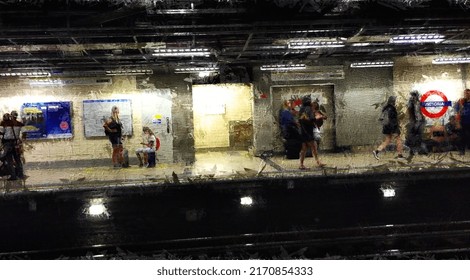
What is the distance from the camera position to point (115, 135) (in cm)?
614

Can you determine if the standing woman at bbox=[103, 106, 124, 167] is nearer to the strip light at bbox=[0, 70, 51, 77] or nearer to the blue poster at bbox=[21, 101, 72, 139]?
the blue poster at bbox=[21, 101, 72, 139]

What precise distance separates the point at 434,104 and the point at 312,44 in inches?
96.1

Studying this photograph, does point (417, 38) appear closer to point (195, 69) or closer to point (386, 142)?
point (386, 142)

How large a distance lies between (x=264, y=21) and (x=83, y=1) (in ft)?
5.98

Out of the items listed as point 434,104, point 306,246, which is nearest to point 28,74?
point 306,246

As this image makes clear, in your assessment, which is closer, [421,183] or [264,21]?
[264,21]

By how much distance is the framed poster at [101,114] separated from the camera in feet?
19.0

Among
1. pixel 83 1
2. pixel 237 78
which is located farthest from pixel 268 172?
pixel 83 1

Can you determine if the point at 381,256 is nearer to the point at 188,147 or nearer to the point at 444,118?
the point at 444,118

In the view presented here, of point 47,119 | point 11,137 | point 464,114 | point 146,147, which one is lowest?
point 146,147

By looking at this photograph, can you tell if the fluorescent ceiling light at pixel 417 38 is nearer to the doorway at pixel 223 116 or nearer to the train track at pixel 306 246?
the train track at pixel 306 246

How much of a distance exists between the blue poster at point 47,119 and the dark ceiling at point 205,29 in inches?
27.0

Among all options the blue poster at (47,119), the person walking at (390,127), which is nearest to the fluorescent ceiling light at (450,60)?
the person walking at (390,127)

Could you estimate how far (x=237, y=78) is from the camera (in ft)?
24.4
